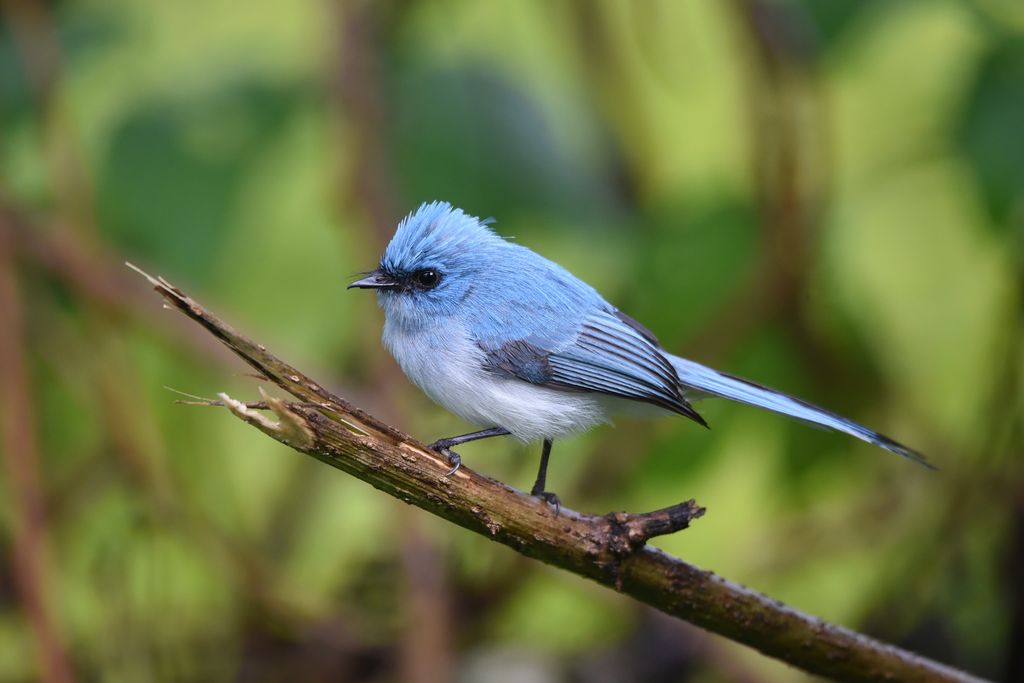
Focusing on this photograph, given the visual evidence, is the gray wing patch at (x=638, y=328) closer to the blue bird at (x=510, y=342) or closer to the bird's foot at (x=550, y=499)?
the blue bird at (x=510, y=342)

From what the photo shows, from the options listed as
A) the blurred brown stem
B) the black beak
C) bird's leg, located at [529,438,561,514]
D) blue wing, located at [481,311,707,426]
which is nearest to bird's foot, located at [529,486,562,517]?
bird's leg, located at [529,438,561,514]

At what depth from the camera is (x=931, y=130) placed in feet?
11.5

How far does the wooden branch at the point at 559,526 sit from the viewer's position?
158cm

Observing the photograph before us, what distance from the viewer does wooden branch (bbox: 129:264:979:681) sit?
1585 millimetres

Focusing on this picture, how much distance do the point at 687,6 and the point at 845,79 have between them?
829mm

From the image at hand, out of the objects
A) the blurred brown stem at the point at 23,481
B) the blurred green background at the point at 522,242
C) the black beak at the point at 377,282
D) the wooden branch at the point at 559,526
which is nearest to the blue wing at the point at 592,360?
the black beak at the point at 377,282

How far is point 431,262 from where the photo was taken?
2262mm

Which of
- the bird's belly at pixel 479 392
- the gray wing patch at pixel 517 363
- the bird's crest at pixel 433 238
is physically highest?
the bird's crest at pixel 433 238

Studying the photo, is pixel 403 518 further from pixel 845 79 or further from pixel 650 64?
pixel 845 79

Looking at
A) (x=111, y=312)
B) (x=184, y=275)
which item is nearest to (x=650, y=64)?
(x=184, y=275)

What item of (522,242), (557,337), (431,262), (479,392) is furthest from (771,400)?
(522,242)

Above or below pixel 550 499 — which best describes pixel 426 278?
above

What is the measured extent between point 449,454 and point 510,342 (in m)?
0.38

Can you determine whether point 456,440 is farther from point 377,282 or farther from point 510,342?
point 377,282
